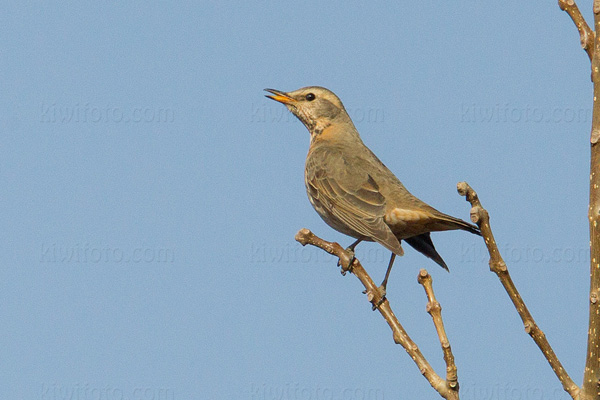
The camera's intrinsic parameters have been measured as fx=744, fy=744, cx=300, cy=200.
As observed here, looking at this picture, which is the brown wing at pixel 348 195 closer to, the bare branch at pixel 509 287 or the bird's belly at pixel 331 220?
the bird's belly at pixel 331 220

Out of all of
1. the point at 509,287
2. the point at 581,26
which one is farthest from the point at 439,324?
the point at 581,26

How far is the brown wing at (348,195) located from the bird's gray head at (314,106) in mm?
977

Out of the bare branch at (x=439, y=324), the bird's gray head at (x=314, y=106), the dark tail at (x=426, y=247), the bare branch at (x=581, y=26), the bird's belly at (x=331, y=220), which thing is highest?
the bird's gray head at (x=314, y=106)

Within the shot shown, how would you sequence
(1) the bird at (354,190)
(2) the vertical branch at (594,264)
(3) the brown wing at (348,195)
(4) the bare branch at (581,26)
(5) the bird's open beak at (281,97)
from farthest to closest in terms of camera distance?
(5) the bird's open beak at (281,97) < (3) the brown wing at (348,195) < (1) the bird at (354,190) < (4) the bare branch at (581,26) < (2) the vertical branch at (594,264)

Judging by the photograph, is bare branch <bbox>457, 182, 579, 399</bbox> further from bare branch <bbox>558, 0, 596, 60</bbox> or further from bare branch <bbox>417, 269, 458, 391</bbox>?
bare branch <bbox>558, 0, 596, 60</bbox>

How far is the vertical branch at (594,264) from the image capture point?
3.27 meters

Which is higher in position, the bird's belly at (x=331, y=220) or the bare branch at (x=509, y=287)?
the bird's belly at (x=331, y=220)

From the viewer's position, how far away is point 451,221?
674cm

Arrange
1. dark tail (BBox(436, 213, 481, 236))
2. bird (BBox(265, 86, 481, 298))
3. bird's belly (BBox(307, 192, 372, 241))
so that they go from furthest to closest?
bird's belly (BBox(307, 192, 372, 241)) → bird (BBox(265, 86, 481, 298)) → dark tail (BBox(436, 213, 481, 236))

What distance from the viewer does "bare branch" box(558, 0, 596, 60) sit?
12.1 feet

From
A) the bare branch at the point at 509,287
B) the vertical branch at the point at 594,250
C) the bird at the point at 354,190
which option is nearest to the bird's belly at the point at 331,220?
the bird at the point at 354,190

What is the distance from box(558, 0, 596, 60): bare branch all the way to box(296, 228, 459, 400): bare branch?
179cm

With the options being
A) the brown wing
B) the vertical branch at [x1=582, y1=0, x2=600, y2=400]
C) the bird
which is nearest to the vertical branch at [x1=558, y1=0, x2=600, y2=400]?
the vertical branch at [x1=582, y1=0, x2=600, y2=400]

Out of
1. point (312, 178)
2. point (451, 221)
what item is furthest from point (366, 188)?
point (451, 221)
